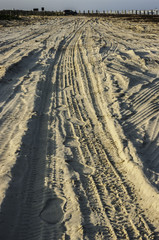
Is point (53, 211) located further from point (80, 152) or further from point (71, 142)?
point (71, 142)

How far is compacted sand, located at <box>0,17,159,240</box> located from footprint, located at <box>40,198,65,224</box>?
0.01 m

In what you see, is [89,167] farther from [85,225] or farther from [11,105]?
[11,105]

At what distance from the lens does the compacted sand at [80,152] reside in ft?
9.57

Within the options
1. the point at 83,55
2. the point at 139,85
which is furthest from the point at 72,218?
the point at 83,55

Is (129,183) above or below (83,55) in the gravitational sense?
below

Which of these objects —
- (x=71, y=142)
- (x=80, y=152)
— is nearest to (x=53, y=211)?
(x=80, y=152)

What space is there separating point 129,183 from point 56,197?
112cm

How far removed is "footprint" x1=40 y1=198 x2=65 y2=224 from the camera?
2979 millimetres

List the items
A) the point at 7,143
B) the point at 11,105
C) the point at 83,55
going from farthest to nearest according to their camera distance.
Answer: the point at 83,55 → the point at 11,105 → the point at 7,143

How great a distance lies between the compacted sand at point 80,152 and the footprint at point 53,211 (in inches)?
0.5

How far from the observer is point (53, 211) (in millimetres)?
3086

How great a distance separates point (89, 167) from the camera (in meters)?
3.85

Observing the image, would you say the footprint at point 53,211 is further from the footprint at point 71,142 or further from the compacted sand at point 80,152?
the footprint at point 71,142

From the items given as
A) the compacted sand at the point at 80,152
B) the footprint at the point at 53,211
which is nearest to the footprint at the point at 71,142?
the compacted sand at the point at 80,152
